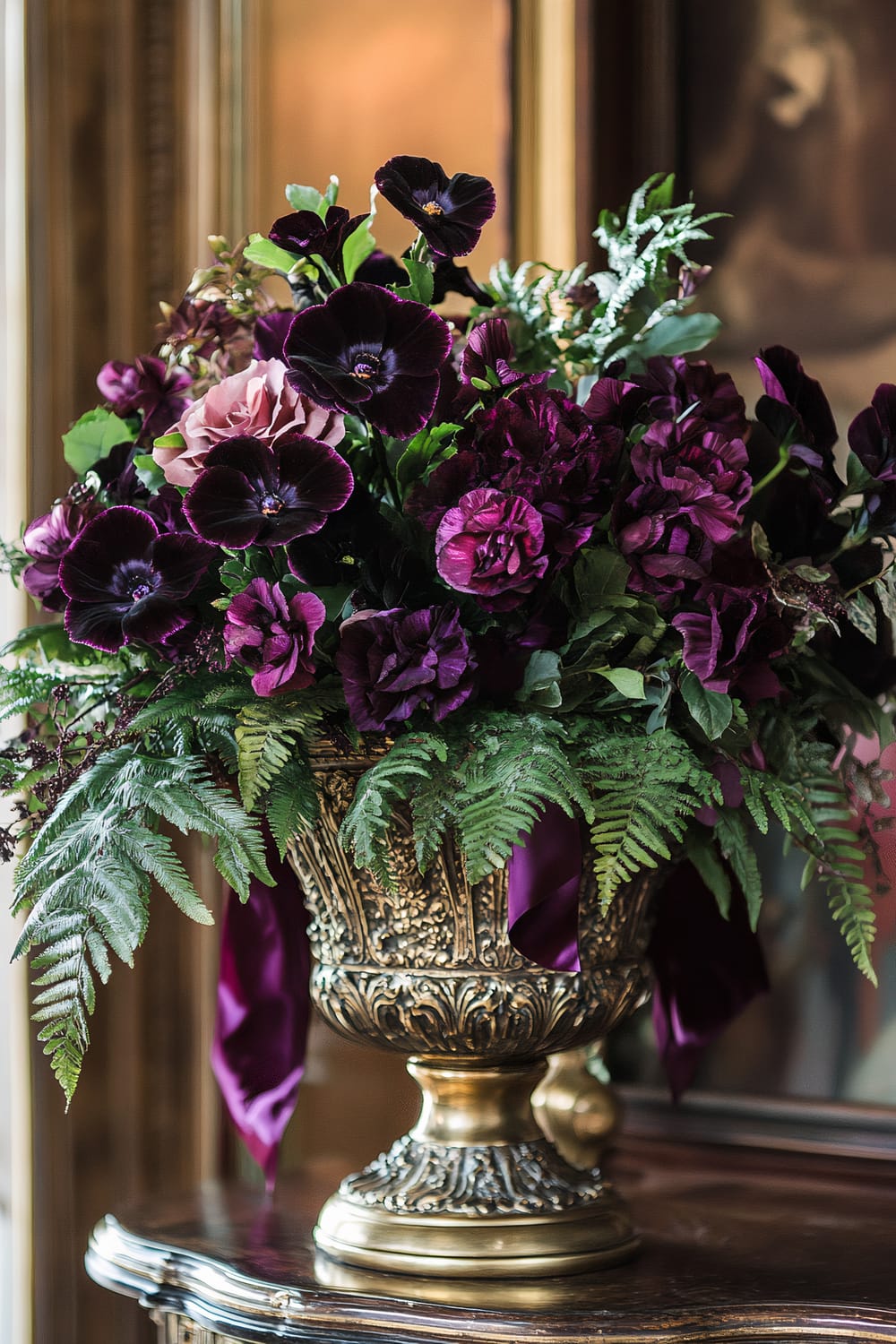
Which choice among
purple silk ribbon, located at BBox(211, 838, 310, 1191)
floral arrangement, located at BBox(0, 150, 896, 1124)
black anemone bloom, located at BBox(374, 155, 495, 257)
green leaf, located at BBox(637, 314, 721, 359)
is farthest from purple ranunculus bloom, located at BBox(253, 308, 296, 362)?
purple silk ribbon, located at BBox(211, 838, 310, 1191)

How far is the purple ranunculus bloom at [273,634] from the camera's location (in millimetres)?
712

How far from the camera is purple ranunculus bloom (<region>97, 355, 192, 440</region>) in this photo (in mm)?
888

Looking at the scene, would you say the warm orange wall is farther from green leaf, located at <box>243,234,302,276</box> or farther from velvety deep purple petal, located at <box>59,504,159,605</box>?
velvety deep purple petal, located at <box>59,504,159,605</box>

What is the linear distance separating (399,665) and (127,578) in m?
0.16

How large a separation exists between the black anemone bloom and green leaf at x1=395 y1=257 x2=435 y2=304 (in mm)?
24

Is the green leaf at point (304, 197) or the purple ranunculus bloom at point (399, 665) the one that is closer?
the purple ranunculus bloom at point (399, 665)

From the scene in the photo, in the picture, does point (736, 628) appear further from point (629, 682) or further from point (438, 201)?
point (438, 201)

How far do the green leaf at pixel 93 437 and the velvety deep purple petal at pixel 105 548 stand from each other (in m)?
0.14

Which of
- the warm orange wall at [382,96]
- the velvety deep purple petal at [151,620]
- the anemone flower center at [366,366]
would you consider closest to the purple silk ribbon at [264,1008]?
the velvety deep purple petal at [151,620]

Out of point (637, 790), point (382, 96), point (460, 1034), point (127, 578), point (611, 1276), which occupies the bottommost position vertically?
point (611, 1276)

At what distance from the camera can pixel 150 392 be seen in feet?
2.92

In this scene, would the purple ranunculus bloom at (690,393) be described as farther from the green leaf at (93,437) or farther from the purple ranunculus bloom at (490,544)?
the green leaf at (93,437)

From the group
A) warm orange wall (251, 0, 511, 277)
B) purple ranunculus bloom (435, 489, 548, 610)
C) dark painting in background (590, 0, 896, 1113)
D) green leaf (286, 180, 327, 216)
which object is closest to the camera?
purple ranunculus bloom (435, 489, 548, 610)

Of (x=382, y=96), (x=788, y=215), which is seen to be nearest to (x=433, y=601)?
(x=788, y=215)
